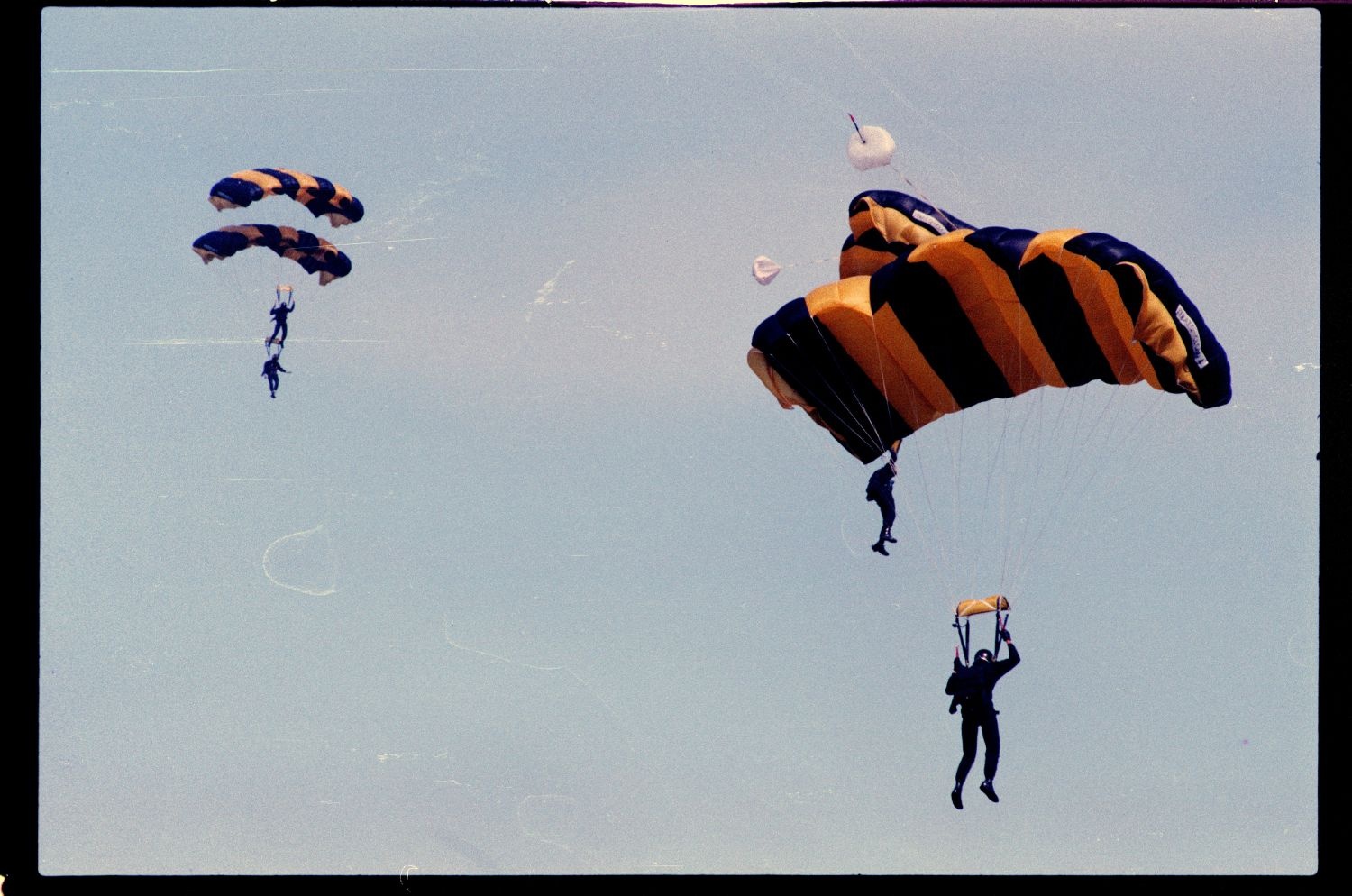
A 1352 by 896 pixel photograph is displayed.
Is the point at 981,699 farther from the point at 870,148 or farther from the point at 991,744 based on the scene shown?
the point at 870,148

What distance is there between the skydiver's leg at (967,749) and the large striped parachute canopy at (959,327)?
9.16ft

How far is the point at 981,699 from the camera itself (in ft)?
58.3

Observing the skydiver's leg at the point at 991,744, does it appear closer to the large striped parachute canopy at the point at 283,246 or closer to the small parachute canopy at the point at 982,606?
the small parachute canopy at the point at 982,606

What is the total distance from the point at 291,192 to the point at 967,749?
7983 mm

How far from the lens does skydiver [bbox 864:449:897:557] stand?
→ 63.5 ft

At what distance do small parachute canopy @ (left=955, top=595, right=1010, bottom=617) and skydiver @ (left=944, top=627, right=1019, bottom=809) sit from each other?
0.18 m

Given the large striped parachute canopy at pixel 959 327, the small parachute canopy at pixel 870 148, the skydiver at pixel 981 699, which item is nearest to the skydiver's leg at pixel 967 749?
the skydiver at pixel 981 699

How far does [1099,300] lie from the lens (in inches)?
678

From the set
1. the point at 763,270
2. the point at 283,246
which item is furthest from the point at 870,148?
the point at 283,246

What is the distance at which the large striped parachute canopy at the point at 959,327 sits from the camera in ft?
54.5
